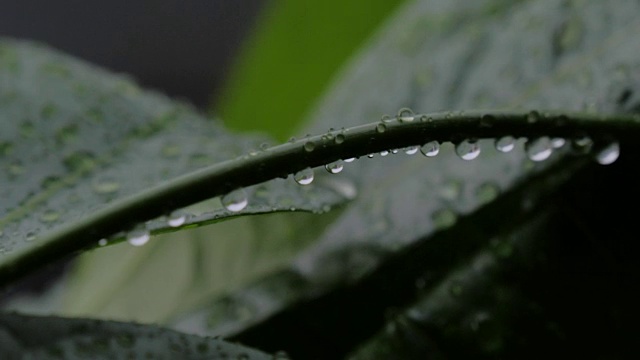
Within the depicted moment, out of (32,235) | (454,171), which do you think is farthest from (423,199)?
(32,235)

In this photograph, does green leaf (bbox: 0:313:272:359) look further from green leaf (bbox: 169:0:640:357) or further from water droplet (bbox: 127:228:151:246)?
green leaf (bbox: 169:0:640:357)

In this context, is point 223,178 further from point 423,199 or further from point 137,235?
point 423,199

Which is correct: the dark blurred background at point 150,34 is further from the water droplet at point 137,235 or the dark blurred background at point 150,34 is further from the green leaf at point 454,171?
the water droplet at point 137,235

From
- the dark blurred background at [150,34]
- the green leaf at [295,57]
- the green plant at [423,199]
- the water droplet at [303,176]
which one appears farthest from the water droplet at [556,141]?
the dark blurred background at [150,34]

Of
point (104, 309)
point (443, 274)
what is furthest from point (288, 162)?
point (104, 309)

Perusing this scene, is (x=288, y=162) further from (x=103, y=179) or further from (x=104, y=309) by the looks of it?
(x=104, y=309)
